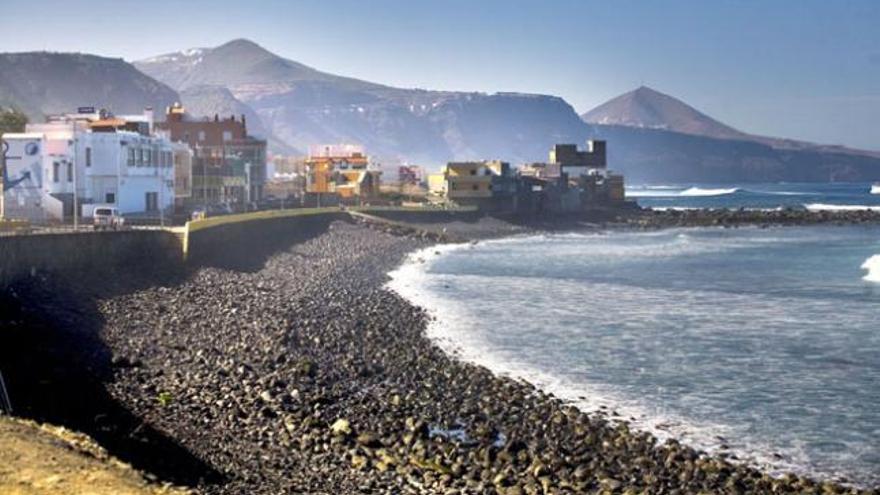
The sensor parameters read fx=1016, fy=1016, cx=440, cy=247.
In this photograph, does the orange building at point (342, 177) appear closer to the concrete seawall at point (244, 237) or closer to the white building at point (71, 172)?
the concrete seawall at point (244, 237)

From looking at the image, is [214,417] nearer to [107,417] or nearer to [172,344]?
[107,417]

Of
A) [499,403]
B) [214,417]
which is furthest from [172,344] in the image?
[499,403]

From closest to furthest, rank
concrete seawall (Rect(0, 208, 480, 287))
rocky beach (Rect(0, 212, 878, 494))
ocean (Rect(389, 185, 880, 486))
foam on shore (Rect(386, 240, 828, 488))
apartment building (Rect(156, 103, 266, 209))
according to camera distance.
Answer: rocky beach (Rect(0, 212, 878, 494)), foam on shore (Rect(386, 240, 828, 488)), ocean (Rect(389, 185, 880, 486)), concrete seawall (Rect(0, 208, 480, 287)), apartment building (Rect(156, 103, 266, 209))

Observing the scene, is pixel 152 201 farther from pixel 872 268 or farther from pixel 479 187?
pixel 479 187

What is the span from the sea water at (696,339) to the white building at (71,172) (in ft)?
34.2

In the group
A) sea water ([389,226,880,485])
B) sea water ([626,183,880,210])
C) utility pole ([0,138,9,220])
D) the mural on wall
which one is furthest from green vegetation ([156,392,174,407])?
sea water ([626,183,880,210])

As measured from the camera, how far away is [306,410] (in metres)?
14.2

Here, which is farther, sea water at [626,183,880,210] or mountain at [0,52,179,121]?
mountain at [0,52,179,121]

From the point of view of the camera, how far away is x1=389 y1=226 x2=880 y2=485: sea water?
14.6m

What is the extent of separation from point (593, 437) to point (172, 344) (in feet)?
26.1

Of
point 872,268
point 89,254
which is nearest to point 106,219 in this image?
point 89,254

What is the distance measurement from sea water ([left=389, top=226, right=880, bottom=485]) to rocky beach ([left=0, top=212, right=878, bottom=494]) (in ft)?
3.53

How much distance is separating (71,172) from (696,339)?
873 inches

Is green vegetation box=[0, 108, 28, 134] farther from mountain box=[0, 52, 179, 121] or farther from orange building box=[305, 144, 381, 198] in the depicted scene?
mountain box=[0, 52, 179, 121]
